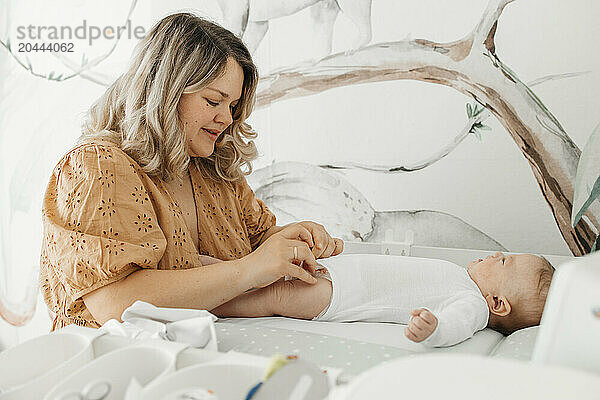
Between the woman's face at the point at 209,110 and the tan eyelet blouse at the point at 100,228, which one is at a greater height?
the woman's face at the point at 209,110

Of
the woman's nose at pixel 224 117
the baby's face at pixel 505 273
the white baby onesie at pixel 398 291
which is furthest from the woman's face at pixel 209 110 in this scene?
the baby's face at pixel 505 273

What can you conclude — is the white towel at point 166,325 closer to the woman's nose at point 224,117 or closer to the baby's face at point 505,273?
the woman's nose at point 224,117

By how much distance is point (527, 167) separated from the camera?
2049 millimetres

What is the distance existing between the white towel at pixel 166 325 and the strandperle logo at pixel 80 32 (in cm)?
159

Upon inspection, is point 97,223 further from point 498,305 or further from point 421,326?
point 498,305

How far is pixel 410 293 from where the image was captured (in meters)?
1.62

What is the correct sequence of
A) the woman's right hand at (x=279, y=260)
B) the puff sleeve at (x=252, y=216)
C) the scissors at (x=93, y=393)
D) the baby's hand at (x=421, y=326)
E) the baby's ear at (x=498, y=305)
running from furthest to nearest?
the puff sleeve at (x=252, y=216), the baby's ear at (x=498, y=305), the woman's right hand at (x=279, y=260), the baby's hand at (x=421, y=326), the scissors at (x=93, y=393)

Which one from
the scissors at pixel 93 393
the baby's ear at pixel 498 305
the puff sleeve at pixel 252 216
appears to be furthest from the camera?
the puff sleeve at pixel 252 216

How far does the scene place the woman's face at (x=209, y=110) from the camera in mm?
1621

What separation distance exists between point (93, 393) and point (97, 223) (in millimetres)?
579

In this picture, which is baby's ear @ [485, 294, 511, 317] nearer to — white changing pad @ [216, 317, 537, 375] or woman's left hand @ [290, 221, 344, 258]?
white changing pad @ [216, 317, 537, 375]

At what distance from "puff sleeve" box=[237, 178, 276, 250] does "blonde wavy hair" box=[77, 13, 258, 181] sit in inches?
11.0

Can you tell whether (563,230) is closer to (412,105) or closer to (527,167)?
→ (527,167)

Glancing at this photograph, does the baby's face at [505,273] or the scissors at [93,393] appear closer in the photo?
the scissors at [93,393]
